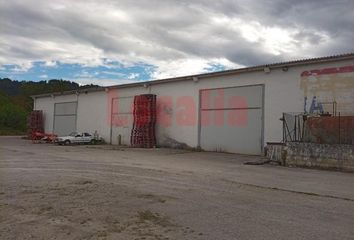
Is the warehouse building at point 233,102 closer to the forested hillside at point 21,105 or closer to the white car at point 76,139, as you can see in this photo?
the white car at point 76,139

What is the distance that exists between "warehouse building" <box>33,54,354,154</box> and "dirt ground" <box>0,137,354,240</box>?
796cm

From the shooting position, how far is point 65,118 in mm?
45938

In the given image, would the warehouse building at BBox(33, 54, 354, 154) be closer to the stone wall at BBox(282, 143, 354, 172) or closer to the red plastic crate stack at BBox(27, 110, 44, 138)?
the stone wall at BBox(282, 143, 354, 172)

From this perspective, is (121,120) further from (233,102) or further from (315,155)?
(315,155)

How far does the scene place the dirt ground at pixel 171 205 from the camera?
23.4ft

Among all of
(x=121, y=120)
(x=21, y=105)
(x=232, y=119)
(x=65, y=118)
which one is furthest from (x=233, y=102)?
(x=21, y=105)

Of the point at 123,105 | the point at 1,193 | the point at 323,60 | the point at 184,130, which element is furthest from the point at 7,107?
the point at 1,193

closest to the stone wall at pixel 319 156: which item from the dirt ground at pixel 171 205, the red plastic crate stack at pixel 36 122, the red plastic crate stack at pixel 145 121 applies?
the dirt ground at pixel 171 205

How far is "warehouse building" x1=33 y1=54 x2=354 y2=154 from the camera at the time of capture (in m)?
22.3

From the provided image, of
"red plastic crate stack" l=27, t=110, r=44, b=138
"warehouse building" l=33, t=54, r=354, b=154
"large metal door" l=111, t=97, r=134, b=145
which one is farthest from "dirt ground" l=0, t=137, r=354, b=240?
"red plastic crate stack" l=27, t=110, r=44, b=138

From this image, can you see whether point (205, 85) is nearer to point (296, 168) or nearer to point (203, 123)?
point (203, 123)

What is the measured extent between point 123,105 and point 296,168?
2137cm

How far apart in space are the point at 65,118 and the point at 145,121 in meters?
15.5

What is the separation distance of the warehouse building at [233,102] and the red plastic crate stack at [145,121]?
493mm
